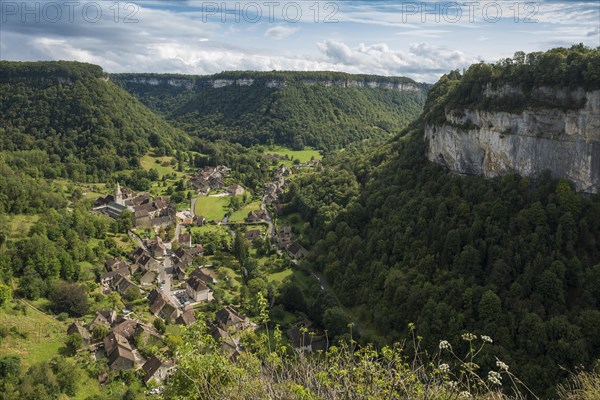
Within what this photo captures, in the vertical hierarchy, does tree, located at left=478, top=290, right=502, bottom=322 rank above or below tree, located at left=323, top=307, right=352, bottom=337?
above

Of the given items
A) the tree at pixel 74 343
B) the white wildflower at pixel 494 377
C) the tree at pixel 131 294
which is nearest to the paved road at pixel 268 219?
the tree at pixel 131 294

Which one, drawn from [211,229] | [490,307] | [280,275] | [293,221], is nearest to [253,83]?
[293,221]

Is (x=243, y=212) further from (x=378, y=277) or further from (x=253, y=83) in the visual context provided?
(x=253, y=83)

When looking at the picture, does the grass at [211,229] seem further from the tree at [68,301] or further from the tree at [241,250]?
the tree at [68,301]

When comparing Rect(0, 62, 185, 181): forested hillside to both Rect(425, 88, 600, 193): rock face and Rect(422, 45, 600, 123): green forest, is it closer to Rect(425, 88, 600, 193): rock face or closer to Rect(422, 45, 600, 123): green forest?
Rect(425, 88, 600, 193): rock face

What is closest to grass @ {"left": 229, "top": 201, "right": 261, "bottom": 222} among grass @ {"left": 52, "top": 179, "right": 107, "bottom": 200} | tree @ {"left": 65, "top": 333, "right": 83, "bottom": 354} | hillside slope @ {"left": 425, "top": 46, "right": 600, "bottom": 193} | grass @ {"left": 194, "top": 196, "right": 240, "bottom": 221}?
grass @ {"left": 194, "top": 196, "right": 240, "bottom": 221}

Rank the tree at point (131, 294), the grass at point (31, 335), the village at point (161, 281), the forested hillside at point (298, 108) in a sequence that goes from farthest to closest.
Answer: the forested hillside at point (298, 108), the tree at point (131, 294), the village at point (161, 281), the grass at point (31, 335)
